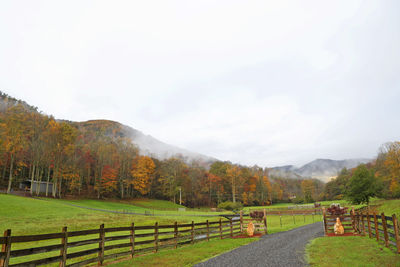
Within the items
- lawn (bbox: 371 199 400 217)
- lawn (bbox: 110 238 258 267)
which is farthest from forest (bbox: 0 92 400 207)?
lawn (bbox: 110 238 258 267)

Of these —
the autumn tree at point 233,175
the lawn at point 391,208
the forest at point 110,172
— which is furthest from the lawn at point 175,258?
the autumn tree at point 233,175

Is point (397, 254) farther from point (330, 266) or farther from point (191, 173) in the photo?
point (191, 173)

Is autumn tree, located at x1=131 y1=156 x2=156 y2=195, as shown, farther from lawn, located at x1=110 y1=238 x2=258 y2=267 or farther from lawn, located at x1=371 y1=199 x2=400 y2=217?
lawn, located at x1=110 y1=238 x2=258 y2=267

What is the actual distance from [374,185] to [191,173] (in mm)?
52135

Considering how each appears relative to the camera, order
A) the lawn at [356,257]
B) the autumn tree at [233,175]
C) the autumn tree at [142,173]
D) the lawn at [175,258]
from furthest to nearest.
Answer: the autumn tree at [233,175] < the autumn tree at [142,173] < the lawn at [175,258] < the lawn at [356,257]

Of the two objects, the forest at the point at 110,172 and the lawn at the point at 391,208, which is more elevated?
the forest at the point at 110,172

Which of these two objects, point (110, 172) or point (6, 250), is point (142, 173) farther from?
point (6, 250)

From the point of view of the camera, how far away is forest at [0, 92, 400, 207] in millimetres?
51094

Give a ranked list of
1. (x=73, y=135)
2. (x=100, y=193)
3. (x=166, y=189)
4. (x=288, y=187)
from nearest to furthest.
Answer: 1. (x=73, y=135)
2. (x=100, y=193)
3. (x=166, y=189)
4. (x=288, y=187)

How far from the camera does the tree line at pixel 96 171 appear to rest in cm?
5103

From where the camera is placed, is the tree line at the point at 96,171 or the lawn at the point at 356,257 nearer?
the lawn at the point at 356,257

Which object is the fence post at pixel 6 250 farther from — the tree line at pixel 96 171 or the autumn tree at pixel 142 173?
the autumn tree at pixel 142 173

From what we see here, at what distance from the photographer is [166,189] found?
251 feet

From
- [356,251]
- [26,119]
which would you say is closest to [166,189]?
[26,119]
